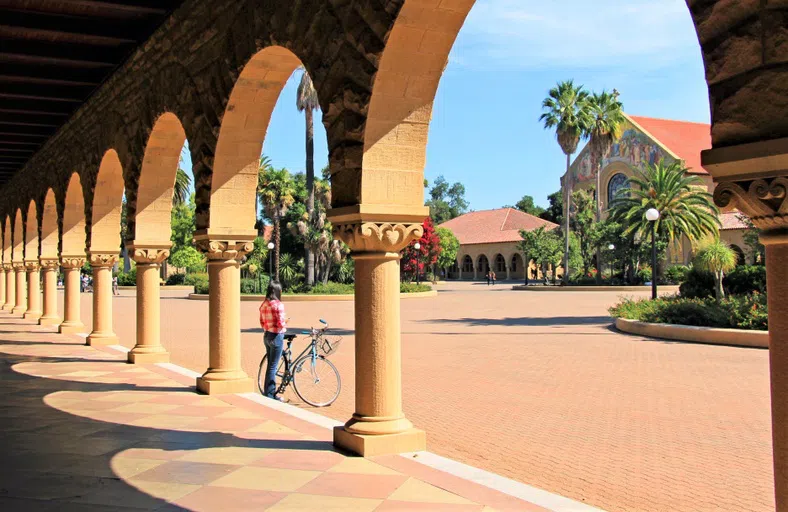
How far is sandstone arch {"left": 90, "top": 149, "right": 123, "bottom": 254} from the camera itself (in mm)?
14105

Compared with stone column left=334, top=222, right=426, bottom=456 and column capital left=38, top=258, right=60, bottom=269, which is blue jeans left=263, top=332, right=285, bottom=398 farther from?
column capital left=38, top=258, right=60, bottom=269

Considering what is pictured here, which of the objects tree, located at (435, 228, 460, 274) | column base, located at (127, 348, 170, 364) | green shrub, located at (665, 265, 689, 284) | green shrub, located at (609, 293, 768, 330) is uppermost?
tree, located at (435, 228, 460, 274)

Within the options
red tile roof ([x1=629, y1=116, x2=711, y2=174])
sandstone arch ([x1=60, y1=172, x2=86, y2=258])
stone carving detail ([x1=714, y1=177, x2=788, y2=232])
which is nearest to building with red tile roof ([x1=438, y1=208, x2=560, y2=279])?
red tile roof ([x1=629, y1=116, x2=711, y2=174])

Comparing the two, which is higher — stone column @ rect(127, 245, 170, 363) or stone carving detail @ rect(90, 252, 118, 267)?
stone carving detail @ rect(90, 252, 118, 267)

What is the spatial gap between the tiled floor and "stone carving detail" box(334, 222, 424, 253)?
5.73 feet

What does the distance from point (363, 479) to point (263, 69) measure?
468cm

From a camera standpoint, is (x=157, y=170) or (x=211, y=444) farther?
(x=157, y=170)

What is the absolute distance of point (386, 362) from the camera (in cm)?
621

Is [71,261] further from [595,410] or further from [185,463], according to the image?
[595,410]

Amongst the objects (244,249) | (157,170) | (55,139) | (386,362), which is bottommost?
(386,362)

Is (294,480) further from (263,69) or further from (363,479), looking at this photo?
(263,69)

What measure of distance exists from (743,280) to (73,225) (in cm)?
2015

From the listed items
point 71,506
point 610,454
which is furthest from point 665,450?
point 71,506

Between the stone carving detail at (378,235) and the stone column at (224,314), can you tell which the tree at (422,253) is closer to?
the stone column at (224,314)
